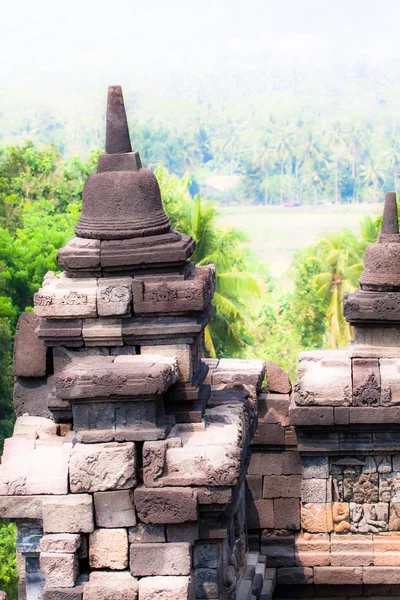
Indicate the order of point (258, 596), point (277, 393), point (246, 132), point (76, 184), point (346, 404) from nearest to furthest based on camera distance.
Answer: point (258, 596) → point (346, 404) → point (277, 393) → point (76, 184) → point (246, 132)

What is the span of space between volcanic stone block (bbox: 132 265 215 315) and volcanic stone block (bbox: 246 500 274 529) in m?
3.88

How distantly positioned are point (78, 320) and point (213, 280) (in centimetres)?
125

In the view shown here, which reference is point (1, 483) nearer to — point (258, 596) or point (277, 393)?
point (258, 596)

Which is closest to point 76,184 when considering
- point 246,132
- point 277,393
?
point 277,393

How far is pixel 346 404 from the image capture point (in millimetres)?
11641

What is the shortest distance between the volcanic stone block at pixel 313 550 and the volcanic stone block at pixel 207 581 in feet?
11.2

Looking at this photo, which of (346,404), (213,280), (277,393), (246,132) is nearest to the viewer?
(213,280)

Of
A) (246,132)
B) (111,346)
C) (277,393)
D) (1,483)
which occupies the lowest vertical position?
(246,132)

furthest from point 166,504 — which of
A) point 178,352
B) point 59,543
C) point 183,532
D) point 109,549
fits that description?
point 178,352

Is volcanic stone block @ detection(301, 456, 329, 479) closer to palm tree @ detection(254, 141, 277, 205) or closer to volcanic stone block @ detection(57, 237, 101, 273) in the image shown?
volcanic stone block @ detection(57, 237, 101, 273)

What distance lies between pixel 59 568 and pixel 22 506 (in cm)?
52

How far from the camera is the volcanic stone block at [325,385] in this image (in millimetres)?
11625

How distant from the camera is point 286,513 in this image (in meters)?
12.4

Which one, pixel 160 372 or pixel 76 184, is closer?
A: pixel 160 372
